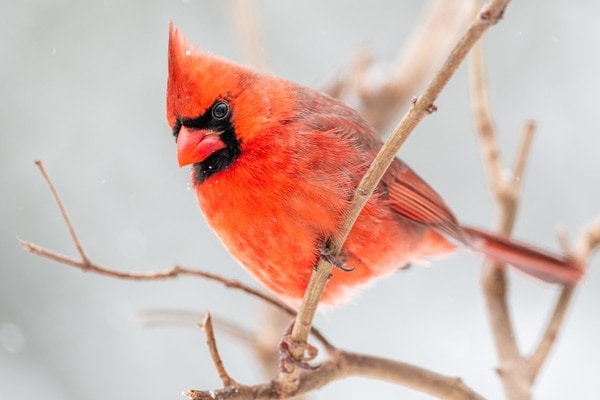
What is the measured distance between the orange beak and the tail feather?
1.01 m

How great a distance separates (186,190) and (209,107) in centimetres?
132

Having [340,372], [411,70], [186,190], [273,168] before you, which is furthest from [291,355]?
[411,70]

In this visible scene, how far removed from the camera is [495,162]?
8.37ft

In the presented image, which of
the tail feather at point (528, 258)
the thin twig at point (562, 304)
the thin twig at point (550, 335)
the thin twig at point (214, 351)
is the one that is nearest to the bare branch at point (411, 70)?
the tail feather at point (528, 258)

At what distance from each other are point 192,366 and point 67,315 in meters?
0.58

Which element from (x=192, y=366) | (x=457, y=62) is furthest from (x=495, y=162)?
(x=192, y=366)

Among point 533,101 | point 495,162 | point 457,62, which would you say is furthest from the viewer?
point 533,101

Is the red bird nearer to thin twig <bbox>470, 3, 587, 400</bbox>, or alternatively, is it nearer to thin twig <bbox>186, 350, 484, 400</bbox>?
thin twig <bbox>186, 350, 484, 400</bbox>

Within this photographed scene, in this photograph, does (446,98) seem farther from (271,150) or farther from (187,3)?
(271,150)

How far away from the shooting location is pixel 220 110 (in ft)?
6.70

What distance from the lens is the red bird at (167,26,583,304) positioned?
1.98 meters

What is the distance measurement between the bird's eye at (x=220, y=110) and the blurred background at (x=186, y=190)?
3.76 ft

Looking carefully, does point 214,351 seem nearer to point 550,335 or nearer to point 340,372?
point 340,372

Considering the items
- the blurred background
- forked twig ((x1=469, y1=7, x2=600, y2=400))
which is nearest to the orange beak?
forked twig ((x1=469, y1=7, x2=600, y2=400))
